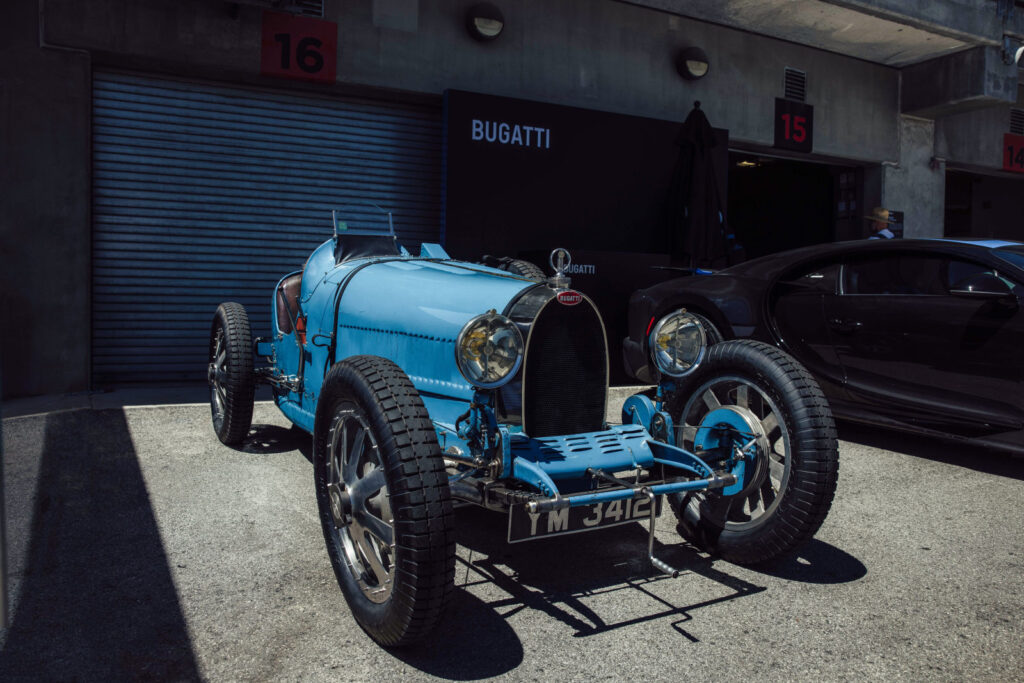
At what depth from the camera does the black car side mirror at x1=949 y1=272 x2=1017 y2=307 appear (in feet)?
13.9

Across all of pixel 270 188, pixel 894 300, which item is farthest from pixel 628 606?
pixel 270 188

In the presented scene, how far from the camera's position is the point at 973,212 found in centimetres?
1597

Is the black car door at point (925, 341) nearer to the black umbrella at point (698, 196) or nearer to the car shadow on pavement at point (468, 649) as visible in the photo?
the car shadow on pavement at point (468, 649)

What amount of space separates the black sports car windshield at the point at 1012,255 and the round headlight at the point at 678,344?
7.60 feet

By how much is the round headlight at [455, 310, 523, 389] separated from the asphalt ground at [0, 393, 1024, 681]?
0.77 m

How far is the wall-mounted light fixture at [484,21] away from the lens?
8133 mm

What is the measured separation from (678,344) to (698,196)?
5924mm

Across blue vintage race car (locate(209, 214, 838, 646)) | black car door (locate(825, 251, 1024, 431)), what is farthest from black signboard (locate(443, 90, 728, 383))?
blue vintage race car (locate(209, 214, 838, 646))

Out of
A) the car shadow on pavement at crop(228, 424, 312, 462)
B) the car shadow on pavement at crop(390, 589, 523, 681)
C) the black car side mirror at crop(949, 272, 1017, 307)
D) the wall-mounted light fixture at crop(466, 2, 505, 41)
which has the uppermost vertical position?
the wall-mounted light fixture at crop(466, 2, 505, 41)

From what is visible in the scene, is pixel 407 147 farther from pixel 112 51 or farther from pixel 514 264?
pixel 514 264

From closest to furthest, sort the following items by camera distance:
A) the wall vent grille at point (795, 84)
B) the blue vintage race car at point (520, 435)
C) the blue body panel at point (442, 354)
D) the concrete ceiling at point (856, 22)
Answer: the blue vintage race car at point (520, 435) → the blue body panel at point (442, 354) → the concrete ceiling at point (856, 22) → the wall vent grille at point (795, 84)

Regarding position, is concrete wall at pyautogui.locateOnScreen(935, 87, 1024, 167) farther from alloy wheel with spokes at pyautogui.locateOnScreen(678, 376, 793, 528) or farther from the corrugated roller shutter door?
alloy wheel with spokes at pyautogui.locateOnScreen(678, 376, 793, 528)

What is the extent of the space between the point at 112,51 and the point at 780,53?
26.3 feet

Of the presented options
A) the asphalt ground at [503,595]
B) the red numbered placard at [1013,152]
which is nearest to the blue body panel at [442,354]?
the asphalt ground at [503,595]
